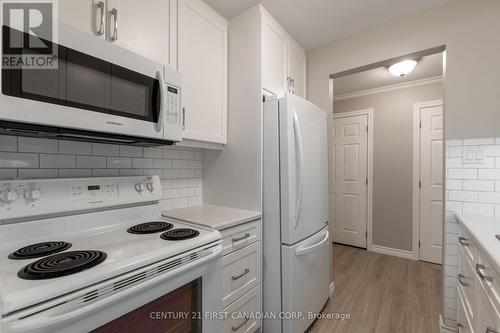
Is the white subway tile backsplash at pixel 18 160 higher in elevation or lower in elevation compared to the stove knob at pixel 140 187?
higher

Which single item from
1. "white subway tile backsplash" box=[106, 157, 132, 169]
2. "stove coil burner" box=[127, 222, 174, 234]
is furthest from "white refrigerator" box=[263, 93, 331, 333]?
"white subway tile backsplash" box=[106, 157, 132, 169]

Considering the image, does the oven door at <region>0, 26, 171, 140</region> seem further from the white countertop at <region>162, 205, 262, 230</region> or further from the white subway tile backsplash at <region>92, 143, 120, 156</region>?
the white countertop at <region>162, 205, 262, 230</region>

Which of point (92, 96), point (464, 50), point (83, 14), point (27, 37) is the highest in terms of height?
point (464, 50)

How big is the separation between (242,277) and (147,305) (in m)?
0.70

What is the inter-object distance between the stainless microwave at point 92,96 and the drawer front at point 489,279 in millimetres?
1490

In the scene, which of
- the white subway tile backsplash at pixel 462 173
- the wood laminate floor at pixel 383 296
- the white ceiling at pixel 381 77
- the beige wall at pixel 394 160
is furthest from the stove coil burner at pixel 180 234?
the beige wall at pixel 394 160

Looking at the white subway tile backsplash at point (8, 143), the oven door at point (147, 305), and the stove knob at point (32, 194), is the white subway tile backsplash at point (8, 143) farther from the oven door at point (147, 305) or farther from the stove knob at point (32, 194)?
the oven door at point (147, 305)

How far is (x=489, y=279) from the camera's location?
35.4 inches

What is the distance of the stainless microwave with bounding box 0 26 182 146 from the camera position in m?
0.78

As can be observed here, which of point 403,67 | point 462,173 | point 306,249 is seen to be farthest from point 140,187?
point 403,67

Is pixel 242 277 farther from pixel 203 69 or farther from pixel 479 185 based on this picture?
pixel 479 185

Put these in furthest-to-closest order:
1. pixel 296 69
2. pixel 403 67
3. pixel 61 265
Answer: pixel 403 67 < pixel 296 69 < pixel 61 265

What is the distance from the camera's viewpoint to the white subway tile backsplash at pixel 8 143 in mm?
1034

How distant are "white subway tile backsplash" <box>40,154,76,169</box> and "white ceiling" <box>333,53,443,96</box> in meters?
2.87
